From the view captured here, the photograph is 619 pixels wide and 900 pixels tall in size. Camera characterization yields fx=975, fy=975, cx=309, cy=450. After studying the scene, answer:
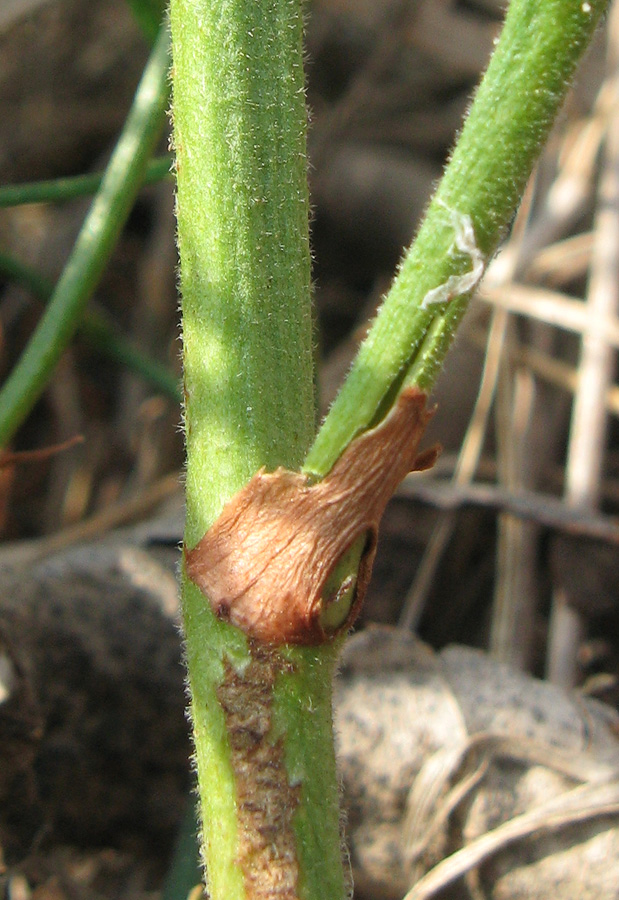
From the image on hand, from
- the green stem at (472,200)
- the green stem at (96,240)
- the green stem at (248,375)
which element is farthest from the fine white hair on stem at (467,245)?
the green stem at (96,240)

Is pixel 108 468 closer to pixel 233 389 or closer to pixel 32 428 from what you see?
pixel 32 428

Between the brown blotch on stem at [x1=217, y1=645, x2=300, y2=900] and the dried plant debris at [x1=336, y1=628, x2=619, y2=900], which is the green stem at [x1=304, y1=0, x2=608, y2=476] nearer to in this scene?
the brown blotch on stem at [x1=217, y1=645, x2=300, y2=900]

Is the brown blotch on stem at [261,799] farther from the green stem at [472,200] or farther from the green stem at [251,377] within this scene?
the green stem at [472,200]

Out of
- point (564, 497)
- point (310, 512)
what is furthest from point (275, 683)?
point (564, 497)

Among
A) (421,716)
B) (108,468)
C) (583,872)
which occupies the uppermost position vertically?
(108,468)

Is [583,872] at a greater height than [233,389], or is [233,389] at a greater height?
[233,389]

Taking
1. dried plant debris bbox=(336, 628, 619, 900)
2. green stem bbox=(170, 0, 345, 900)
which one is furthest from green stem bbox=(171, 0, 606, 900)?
dried plant debris bbox=(336, 628, 619, 900)
